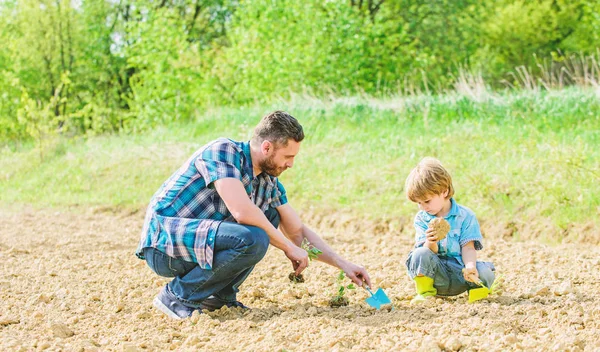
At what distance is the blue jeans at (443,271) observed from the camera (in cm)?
408

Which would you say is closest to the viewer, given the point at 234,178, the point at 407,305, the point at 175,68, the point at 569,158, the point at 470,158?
the point at 234,178

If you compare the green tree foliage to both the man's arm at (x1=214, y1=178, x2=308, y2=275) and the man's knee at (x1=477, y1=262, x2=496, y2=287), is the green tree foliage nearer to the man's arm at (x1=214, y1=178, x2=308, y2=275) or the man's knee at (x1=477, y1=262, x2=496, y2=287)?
the man's knee at (x1=477, y1=262, x2=496, y2=287)

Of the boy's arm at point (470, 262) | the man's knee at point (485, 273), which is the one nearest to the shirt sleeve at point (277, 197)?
the boy's arm at point (470, 262)

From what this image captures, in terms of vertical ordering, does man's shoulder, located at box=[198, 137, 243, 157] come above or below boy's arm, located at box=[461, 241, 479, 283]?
above

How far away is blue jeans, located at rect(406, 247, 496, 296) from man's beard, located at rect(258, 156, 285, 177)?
3.02 feet

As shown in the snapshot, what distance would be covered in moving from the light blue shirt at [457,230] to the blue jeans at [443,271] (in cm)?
6

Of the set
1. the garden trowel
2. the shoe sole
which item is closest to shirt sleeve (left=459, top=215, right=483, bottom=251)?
the garden trowel

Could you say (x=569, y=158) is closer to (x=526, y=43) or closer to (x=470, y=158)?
(x=470, y=158)

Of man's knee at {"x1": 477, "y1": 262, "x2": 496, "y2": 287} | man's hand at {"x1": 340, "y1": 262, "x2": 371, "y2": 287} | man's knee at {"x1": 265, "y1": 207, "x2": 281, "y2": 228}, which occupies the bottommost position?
man's knee at {"x1": 477, "y1": 262, "x2": 496, "y2": 287}

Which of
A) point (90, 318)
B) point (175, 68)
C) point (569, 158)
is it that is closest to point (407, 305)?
point (90, 318)

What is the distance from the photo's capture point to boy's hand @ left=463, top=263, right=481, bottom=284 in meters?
3.96

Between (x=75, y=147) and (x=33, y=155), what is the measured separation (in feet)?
2.58

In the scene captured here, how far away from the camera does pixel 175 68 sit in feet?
55.4

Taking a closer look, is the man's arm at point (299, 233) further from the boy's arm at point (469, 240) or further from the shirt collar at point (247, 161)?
the boy's arm at point (469, 240)
